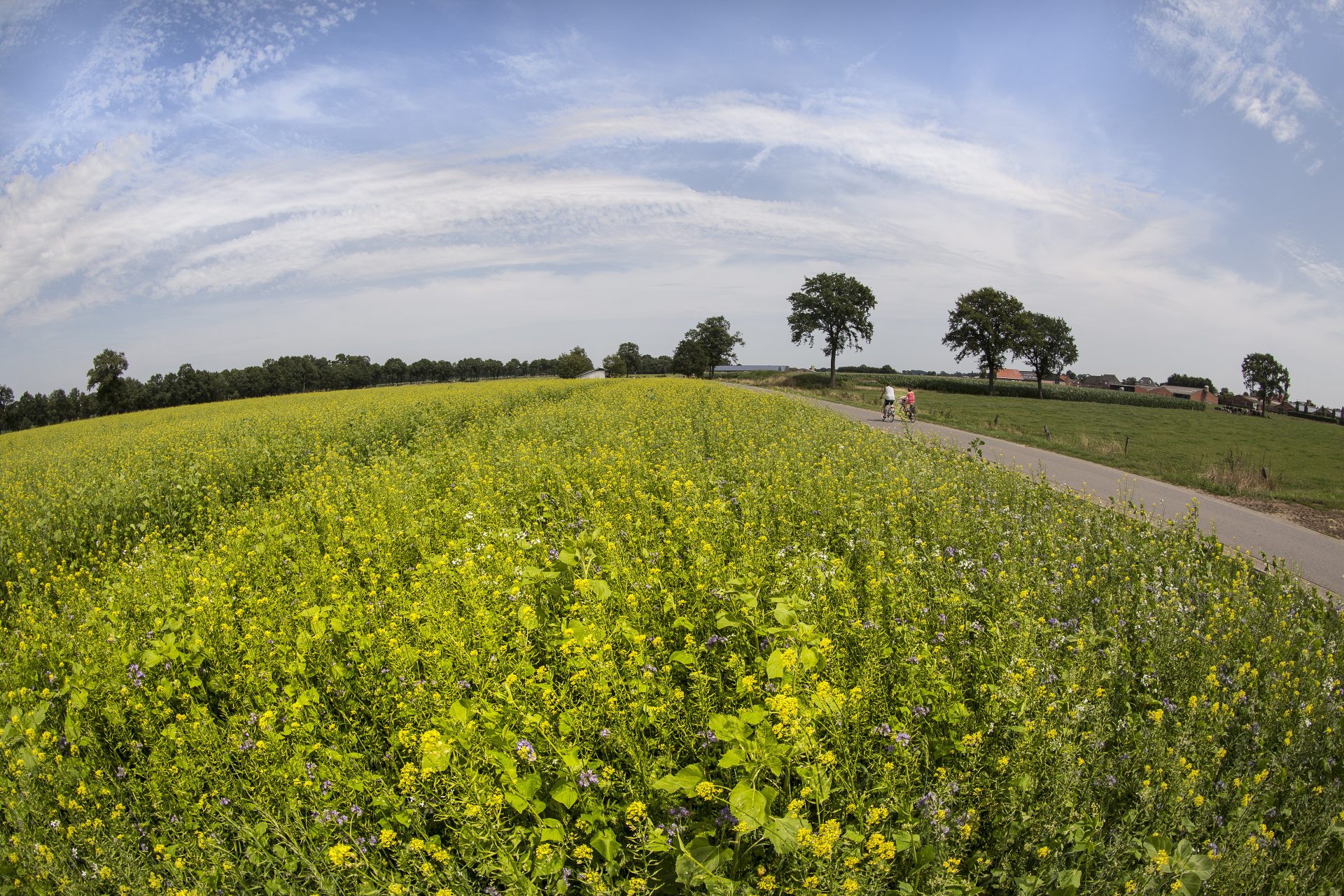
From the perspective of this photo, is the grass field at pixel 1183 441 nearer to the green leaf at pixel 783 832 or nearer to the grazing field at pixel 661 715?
the grazing field at pixel 661 715

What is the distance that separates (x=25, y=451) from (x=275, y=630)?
84.7ft

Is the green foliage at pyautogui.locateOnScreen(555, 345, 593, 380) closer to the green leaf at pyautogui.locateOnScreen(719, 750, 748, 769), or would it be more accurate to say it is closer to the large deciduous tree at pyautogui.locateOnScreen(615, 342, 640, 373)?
the large deciduous tree at pyautogui.locateOnScreen(615, 342, 640, 373)

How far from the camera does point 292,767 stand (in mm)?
2770

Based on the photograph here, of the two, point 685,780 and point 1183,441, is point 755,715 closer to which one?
point 685,780

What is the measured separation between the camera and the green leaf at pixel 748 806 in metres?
2.25

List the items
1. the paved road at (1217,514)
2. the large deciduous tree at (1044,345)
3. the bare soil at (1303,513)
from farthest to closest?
1. the large deciduous tree at (1044,345)
2. the bare soil at (1303,513)
3. the paved road at (1217,514)

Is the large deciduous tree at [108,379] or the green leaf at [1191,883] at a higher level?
the large deciduous tree at [108,379]

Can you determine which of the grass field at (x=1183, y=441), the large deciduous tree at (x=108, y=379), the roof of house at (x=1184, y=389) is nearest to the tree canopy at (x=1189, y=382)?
the roof of house at (x=1184, y=389)

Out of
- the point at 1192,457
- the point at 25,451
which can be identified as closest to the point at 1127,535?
the point at 1192,457

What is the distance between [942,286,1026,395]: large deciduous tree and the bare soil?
238ft

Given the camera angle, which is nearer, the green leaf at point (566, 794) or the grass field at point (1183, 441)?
the green leaf at point (566, 794)

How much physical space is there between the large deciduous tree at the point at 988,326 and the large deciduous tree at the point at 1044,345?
47.0 inches

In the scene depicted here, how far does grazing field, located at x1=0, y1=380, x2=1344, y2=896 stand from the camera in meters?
2.54

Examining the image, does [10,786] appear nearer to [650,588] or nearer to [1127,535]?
[650,588]
